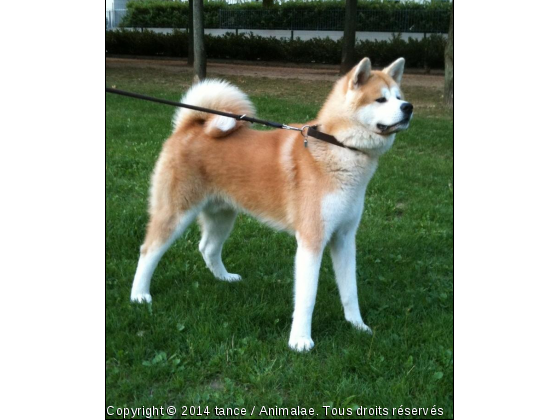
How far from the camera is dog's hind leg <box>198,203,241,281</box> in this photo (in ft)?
11.0

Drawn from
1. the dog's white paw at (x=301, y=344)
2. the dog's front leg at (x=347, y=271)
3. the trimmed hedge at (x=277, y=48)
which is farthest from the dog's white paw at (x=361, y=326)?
the trimmed hedge at (x=277, y=48)

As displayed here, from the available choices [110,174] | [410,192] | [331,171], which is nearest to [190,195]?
[110,174]

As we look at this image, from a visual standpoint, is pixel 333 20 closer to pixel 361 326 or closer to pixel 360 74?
pixel 360 74

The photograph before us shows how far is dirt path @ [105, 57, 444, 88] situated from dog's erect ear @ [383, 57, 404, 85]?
2.27ft

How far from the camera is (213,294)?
299 cm

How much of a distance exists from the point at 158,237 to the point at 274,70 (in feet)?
4.42

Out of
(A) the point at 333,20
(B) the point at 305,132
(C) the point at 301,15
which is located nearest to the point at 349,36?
(A) the point at 333,20

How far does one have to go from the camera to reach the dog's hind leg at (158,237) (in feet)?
9.17

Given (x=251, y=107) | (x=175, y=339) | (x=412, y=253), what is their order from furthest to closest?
(x=412, y=253) → (x=251, y=107) → (x=175, y=339)

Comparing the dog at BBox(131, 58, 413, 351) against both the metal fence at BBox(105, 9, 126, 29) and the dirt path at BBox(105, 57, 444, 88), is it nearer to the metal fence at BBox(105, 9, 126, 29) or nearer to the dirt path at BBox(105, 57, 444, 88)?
the dirt path at BBox(105, 57, 444, 88)

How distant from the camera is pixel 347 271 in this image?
2.96 metres

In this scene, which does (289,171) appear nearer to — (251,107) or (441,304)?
(251,107)

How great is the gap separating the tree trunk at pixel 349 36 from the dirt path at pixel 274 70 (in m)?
0.09

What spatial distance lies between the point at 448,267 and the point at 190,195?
187 cm
